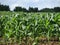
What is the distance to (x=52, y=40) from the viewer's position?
11758 millimetres

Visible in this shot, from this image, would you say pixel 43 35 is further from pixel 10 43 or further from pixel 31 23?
pixel 10 43

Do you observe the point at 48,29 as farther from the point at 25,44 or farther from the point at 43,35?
the point at 25,44

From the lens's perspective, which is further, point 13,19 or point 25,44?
point 13,19

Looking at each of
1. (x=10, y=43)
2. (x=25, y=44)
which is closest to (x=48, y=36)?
(x=25, y=44)

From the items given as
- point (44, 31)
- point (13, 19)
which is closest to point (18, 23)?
point (13, 19)

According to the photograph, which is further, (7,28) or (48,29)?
(7,28)

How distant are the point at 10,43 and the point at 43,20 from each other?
1.64 metres

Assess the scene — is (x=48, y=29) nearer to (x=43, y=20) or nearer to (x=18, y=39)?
(x=43, y=20)

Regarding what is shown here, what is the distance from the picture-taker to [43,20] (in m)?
11.4

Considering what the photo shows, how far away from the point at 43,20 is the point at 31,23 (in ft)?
1.82

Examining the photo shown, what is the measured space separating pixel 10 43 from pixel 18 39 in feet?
1.43

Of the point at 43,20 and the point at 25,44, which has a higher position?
the point at 43,20

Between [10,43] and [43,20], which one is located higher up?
[43,20]

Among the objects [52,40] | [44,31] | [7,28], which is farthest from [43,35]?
[7,28]
